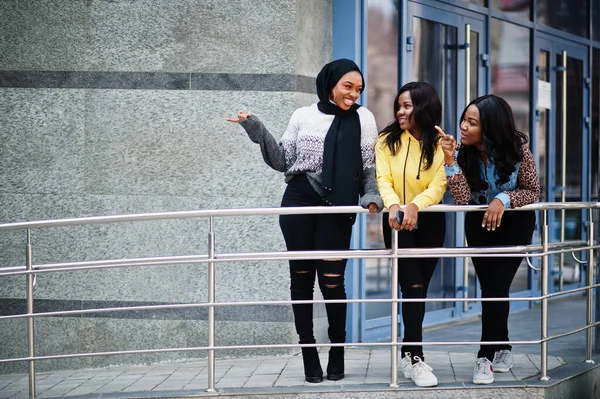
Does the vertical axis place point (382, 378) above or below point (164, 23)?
below

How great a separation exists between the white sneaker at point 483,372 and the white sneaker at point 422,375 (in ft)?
0.85

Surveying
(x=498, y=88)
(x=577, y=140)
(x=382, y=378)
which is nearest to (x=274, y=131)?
(x=382, y=378)

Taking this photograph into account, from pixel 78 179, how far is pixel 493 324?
3287mm

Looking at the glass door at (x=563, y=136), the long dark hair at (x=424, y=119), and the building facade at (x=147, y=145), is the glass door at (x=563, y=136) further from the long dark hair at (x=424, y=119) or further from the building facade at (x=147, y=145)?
the long dark hair at (x=424, y=119)

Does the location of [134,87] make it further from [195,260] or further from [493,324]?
[493,324]

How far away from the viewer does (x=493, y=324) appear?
6.24 metres

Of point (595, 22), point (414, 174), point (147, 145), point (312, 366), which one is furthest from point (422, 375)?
point (595, 22)

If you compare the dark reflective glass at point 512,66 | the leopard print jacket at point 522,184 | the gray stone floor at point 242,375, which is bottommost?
the gray stone floor at point 242,375

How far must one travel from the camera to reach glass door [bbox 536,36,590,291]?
11.2m

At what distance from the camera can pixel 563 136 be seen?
11.6 meters

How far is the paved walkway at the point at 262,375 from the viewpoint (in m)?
6.13

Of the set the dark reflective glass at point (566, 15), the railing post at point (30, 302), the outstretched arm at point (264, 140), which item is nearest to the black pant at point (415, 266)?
the outstretched arm at point (264, 140)

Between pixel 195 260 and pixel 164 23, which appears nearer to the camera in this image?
pixel 195 260

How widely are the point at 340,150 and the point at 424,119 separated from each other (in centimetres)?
51
